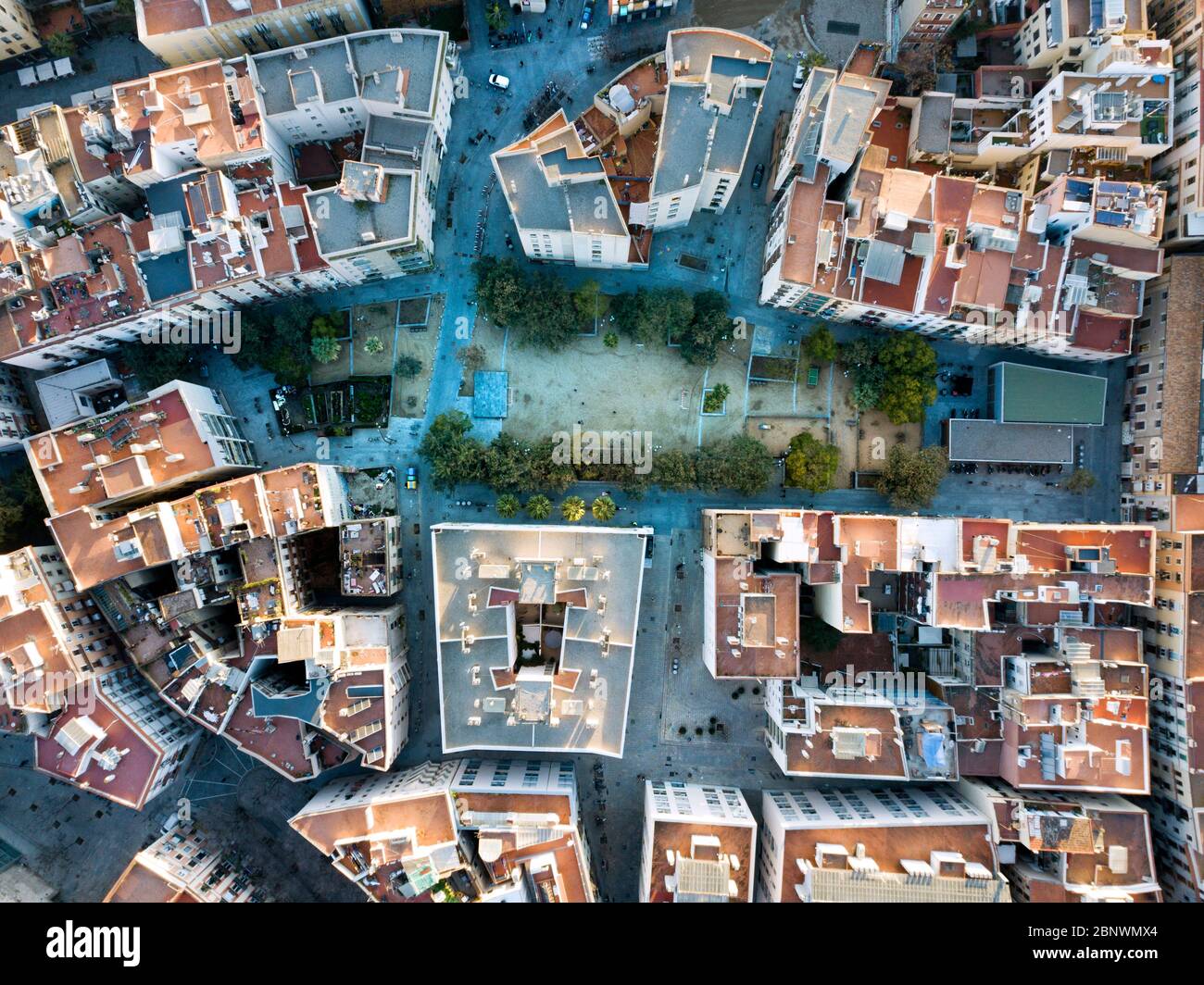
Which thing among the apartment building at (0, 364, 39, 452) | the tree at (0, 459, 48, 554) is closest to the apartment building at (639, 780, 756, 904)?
the tree at (0, 459, 48, 554)

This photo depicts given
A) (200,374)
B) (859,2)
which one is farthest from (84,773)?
(859,2)

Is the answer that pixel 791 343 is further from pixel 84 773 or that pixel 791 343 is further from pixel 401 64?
pixel 84 773

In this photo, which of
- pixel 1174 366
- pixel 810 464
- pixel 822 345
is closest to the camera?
pixel 1174 366

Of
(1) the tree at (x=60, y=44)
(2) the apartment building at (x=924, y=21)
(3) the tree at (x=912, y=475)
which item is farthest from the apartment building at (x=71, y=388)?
(2) the apartment building at (x=924, y=21)

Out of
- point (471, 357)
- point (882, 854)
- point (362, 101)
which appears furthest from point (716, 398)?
Result: point (882, 854)

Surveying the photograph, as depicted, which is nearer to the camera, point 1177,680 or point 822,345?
point 1177,680

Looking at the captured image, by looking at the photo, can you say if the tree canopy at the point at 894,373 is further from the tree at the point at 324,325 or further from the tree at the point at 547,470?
the tree at the point at 324,325

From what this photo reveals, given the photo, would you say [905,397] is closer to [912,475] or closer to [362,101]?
[912,475]

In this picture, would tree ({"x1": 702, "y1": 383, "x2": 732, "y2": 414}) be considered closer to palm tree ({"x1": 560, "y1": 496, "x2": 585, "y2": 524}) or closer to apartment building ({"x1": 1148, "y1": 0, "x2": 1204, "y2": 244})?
palm tree ({"x1": 560, "y1": 496, "x2": 585, "y2": 524})
